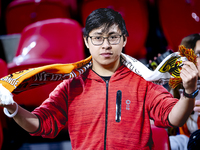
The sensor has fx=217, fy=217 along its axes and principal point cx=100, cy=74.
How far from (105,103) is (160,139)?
0.64 ft

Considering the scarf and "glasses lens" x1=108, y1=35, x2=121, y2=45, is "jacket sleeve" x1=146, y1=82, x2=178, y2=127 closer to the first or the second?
the scarf

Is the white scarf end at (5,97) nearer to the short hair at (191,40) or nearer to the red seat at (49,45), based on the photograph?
the red seat at (49,45)

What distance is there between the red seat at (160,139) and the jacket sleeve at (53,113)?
0.80 feet

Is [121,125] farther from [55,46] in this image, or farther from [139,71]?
[55,46]

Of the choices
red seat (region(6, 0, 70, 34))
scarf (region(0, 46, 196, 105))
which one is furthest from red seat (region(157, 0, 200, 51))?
red seat (region(6, 0, 70, 34))

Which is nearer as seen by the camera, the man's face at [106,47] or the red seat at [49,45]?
the man's face at [106,47]

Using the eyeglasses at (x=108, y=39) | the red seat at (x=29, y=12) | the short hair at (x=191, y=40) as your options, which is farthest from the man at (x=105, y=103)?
the red seat at (x=29, y=12)

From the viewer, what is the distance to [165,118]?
50cm

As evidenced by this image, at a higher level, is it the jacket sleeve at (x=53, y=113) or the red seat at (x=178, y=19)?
the red seat at (x=178, y=19)

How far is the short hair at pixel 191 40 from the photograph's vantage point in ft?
2.10

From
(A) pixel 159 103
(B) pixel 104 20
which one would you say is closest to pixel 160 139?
(A) pixel 159 103

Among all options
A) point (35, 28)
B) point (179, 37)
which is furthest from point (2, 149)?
point (179, 37)

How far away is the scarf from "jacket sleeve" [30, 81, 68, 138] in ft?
0.13

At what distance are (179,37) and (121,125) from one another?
0.38m
